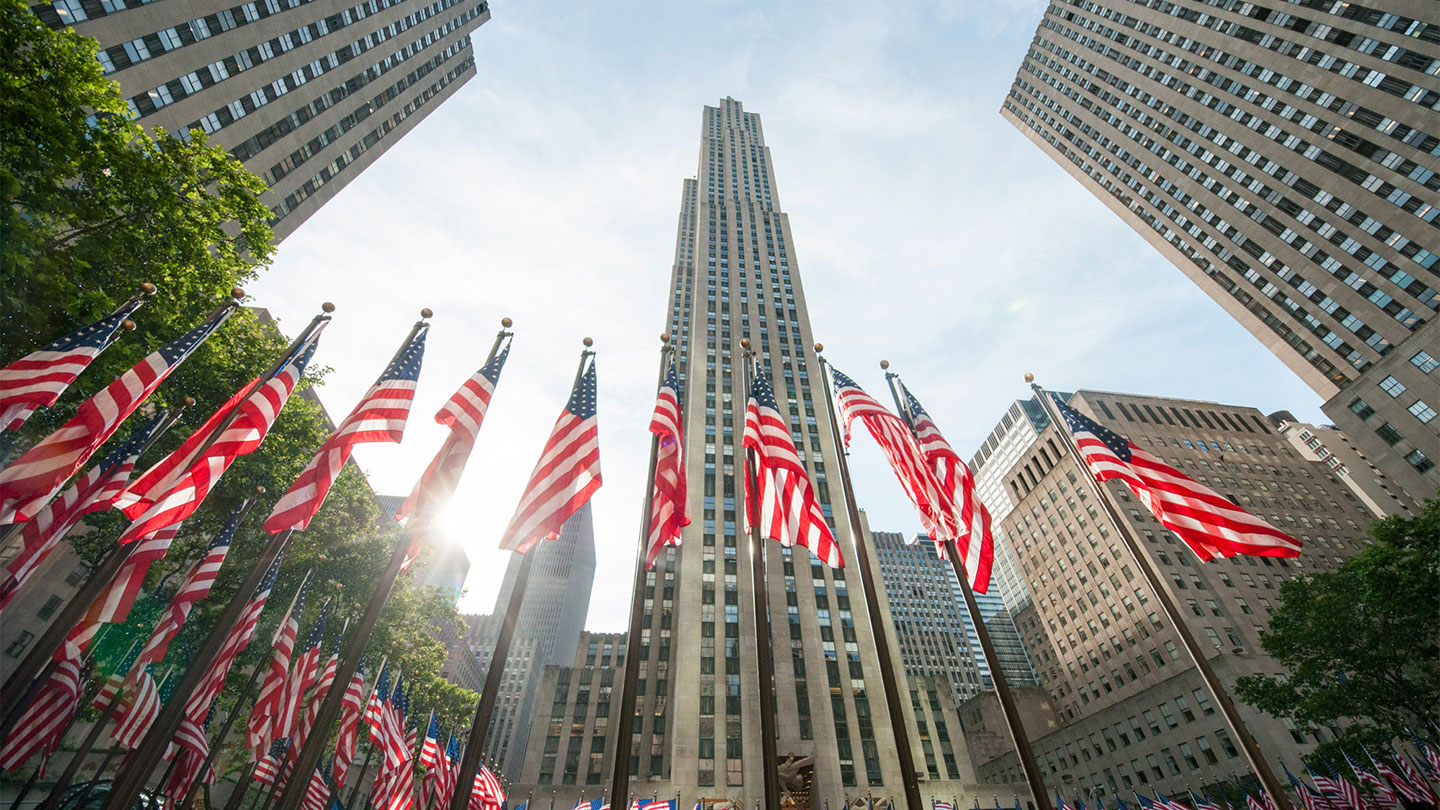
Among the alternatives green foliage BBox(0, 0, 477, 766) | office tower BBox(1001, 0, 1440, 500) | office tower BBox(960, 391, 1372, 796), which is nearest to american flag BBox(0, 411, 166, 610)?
green foliage BBox(0, 0, 477, 766)

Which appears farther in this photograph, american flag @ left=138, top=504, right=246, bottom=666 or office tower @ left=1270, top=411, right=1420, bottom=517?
office tower @ left=1270, top=411, right=1420, bottom=517

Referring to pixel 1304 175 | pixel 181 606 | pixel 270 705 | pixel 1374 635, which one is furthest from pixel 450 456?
pixel 1304 175

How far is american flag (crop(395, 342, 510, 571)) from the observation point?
1175 cm

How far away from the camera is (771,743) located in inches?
390

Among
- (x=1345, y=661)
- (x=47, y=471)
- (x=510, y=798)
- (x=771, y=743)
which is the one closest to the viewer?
(x=771, y=743)

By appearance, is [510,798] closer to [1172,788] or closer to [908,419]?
[908,419]

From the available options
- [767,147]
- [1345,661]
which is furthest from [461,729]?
[767,147]

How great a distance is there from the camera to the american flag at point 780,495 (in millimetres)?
12492

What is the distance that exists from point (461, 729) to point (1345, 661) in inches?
2687

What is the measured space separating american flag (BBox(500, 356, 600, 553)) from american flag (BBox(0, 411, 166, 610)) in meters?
7.85

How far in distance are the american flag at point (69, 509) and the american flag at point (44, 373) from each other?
64.7 inches

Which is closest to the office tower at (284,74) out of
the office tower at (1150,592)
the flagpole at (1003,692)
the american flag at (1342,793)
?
the flagpole at (1003,692)

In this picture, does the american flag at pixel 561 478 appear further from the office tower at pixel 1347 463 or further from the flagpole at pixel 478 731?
the office tower at pixel 1347 463

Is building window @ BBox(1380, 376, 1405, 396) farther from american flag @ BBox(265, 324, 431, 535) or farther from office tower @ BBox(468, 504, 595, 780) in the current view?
office tower @ BBox(468, 504, 595, 780)
